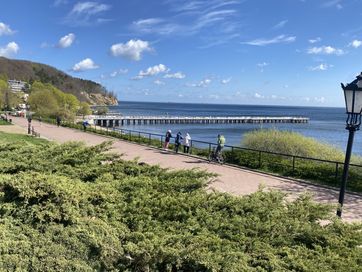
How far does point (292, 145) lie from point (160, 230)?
17652 millimetres

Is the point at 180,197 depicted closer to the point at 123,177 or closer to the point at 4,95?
the point at 123,177

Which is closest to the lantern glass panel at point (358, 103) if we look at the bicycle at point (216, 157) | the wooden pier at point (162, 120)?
the bicycle at point (216, 157)

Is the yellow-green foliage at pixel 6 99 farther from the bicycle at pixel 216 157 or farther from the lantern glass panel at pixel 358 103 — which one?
the lantern glass panel at pixel 358 103

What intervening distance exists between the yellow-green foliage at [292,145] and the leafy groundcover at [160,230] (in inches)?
628

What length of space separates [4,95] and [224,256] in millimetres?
87665

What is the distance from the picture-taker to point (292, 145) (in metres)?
20.4

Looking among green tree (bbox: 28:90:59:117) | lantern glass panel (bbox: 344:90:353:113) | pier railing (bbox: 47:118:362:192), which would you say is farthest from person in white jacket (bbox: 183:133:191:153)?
green tree (bbox: 28:90:59:117)

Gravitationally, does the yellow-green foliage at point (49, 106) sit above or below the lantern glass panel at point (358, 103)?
below

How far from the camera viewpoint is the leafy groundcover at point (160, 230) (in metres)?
3.17

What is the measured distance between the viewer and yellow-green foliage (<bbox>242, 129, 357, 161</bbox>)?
19891mm

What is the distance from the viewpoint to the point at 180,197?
4.53 m

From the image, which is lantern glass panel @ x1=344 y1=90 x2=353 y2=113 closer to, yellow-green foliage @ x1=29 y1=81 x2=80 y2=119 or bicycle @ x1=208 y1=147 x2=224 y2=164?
bicycle @ x1=208 y1=147 x2=224 y2=164

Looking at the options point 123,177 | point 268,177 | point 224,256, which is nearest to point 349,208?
point 268,177

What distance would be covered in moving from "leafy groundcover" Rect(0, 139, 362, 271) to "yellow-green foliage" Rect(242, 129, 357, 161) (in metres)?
15.9
